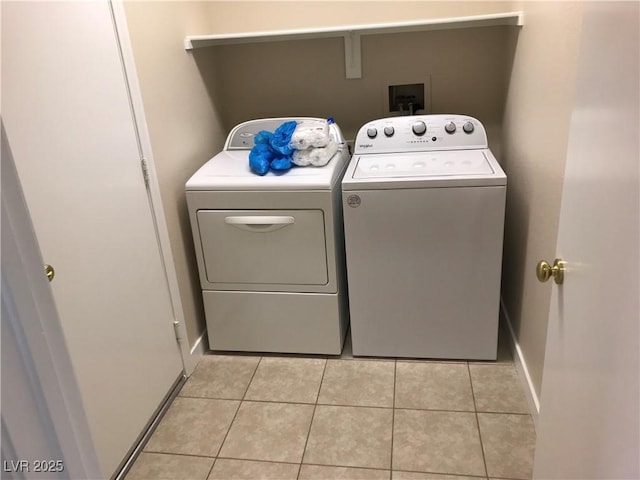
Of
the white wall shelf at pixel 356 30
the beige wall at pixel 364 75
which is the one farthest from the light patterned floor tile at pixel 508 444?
the white wall shelf at pixel 356 30

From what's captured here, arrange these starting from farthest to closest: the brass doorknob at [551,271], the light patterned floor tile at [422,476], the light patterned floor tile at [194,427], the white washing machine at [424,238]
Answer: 1. the white washing machine at [424,238]
2. the light patterned floor tile at [194,427]
3. the light patterned floor tile at [422,476]
4. the brass doorknob at [551,271]

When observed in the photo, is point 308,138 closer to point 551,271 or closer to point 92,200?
point 92,200

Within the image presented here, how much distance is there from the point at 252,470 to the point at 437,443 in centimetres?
65

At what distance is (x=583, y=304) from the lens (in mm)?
993

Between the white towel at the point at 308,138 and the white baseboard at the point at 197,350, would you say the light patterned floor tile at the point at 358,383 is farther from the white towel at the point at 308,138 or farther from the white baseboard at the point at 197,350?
the white towel at the point at 308,138

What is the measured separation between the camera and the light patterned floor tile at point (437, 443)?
1771mm

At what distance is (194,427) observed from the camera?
203 cm

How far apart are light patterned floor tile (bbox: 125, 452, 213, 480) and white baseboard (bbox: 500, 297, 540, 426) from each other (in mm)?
1164

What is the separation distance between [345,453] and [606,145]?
1.39m

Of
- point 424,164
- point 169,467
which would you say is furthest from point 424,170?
point 169,467

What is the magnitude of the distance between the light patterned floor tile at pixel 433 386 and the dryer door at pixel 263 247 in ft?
1.74

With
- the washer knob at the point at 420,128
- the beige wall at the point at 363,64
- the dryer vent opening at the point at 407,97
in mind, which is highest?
the beige wall at the point at 363,64

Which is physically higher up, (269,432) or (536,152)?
(536,152)

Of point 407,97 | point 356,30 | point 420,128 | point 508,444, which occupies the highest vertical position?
point 356,30
